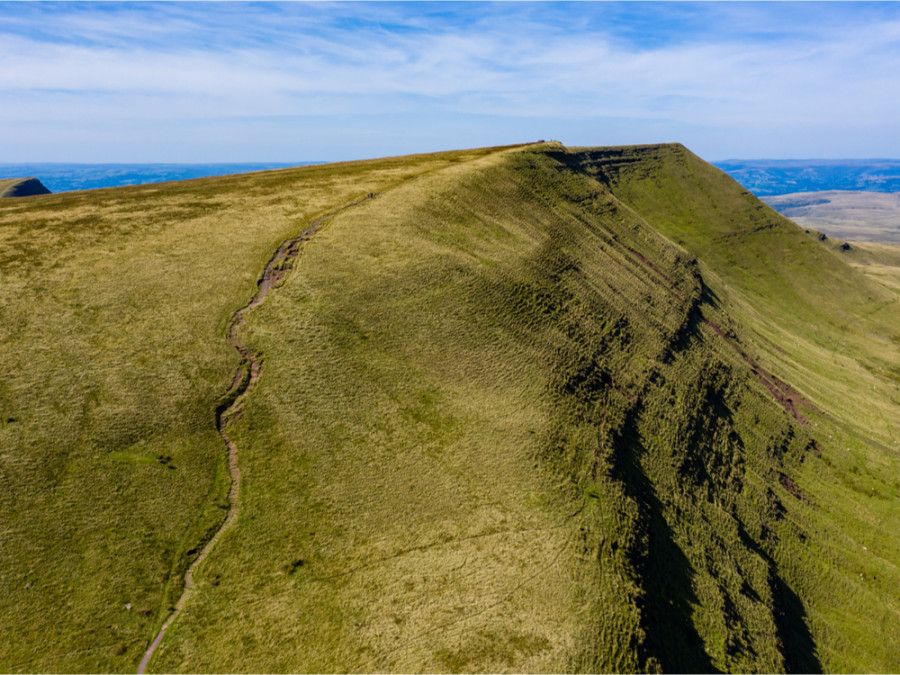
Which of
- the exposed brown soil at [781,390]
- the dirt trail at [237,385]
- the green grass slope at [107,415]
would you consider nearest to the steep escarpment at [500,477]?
the dirt trail at [237,385]

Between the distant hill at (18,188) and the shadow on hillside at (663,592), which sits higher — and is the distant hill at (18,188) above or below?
above

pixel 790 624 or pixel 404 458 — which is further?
pixel 790 624

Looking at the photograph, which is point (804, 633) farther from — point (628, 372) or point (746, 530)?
point (628, 372)

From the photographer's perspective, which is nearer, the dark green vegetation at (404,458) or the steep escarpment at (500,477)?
the dark green vegetation at (404,458)

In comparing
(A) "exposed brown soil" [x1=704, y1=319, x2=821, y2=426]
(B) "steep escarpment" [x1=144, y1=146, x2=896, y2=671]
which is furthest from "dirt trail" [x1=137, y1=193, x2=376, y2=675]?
(A) "exposed brown soil" [x1=704, y1=319, x2=821, y2=426]

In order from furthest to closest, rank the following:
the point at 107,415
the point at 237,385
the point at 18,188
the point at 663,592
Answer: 1. the point at 18,188
2. the point at 237,385
3. the point at 663,592
4. the point at 107,415

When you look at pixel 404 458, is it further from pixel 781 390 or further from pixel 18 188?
pixel 18 188

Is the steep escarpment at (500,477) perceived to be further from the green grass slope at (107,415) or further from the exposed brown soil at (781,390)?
the green grass slope at (107,415)

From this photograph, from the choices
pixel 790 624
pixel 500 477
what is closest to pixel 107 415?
pixel 500 477
